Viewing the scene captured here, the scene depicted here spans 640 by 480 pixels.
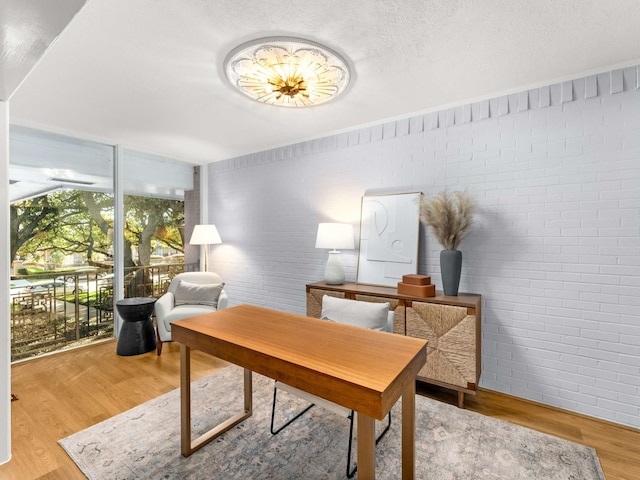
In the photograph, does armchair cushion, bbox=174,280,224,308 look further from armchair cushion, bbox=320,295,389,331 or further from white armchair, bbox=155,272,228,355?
armchair cushion, bbox=320,295,389,331

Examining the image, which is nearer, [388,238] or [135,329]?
[388,238]

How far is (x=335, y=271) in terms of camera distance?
3160mm

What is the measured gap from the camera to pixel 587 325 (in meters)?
2.25

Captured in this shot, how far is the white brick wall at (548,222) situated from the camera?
7.04 ft

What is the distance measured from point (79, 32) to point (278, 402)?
110 inches

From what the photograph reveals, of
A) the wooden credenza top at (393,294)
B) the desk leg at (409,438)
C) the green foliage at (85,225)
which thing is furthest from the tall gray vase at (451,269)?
the green foliage at (85,225)

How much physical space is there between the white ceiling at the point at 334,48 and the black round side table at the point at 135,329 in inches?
77.9

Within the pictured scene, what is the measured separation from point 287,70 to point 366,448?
2219 mm

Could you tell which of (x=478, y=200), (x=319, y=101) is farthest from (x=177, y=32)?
(x=478, y=200)

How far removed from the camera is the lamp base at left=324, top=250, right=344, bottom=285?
3159 millimetres

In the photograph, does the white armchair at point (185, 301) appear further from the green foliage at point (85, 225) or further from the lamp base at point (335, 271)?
the lamp base at point (335, 271)

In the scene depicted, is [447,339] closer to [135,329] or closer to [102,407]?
[102,407]

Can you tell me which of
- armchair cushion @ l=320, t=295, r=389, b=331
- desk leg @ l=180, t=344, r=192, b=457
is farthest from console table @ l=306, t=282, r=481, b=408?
desk leg @ l=180, t=344, r=192, b=457

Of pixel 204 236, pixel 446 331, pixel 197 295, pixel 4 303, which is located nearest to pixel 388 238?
pixel 446 331
